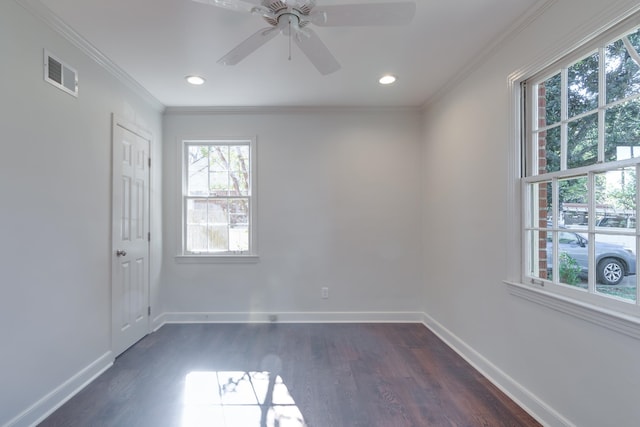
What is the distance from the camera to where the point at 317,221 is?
146 inches

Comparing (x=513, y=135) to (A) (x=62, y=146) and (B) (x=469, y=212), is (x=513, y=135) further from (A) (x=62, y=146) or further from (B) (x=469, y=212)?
(A) (x=62, y=146)

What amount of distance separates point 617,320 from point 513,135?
4.21 feet

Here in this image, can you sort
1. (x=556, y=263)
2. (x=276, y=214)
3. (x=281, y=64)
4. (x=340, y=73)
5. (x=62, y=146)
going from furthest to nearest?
(x=276, y=214) < (x=340, y=73) < (x=281, y=64) < (x=62, y=146) < (x=556, y=263)

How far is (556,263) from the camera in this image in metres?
1.92

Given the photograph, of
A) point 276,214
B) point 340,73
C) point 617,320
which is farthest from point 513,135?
point 276,214

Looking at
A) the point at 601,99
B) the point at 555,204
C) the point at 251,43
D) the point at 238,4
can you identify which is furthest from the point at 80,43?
the point at 555,204

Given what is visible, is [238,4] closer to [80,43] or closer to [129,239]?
[80,43]

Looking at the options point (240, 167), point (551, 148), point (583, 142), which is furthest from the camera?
point (240, 167)

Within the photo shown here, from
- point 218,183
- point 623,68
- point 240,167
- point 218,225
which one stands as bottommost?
point 218,225

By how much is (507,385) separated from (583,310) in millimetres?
909

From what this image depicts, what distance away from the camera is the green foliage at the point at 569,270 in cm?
178

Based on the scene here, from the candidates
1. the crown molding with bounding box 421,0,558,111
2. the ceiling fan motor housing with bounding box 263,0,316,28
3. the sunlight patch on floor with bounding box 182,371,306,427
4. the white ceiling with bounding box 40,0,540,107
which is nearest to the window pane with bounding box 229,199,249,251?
the white ceiling with bounding box 40,0,540,107

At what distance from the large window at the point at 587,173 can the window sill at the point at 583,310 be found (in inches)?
2.7

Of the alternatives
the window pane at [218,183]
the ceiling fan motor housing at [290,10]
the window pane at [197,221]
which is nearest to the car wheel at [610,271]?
the ceiling fan motor housing at [290,10]
